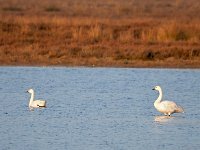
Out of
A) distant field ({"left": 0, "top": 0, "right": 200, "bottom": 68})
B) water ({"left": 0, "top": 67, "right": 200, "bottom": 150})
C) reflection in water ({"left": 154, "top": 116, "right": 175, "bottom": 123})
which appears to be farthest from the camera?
distant field ({"left": 0, "top": 0, "right": 200, "bottom": 68})

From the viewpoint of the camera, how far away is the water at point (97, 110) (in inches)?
530

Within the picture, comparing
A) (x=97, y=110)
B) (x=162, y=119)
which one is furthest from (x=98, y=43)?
(x=162, y=119)

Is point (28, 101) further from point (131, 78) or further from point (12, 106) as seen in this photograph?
point (131, 78)

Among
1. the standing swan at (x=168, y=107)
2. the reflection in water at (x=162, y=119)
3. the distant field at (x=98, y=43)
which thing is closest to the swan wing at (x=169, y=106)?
the standing swan at (x=168, y=107)

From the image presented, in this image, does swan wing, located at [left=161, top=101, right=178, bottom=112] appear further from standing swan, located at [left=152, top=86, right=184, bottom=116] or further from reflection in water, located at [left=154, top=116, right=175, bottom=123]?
reflection in water, located at [left=154, top=116, right=175, bottom=123]

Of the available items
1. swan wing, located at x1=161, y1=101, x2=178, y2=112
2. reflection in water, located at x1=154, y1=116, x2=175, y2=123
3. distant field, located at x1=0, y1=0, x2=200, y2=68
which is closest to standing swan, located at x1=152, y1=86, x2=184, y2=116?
swan wing, located at x1=161, y1=101, x2=178, y2=112

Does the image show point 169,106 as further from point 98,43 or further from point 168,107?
point 98,43

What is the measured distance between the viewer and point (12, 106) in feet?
57.2

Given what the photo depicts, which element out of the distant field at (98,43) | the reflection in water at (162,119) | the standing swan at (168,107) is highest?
the distant field at (98,43)

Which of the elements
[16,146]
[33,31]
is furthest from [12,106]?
[33,31]

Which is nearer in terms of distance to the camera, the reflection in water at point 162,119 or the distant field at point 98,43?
the reflection in water at point 162,119

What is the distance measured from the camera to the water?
1345 cm

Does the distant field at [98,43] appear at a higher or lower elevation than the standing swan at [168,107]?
higher

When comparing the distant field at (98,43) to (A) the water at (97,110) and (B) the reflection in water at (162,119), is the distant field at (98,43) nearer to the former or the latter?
(A) the water at (97,110)
